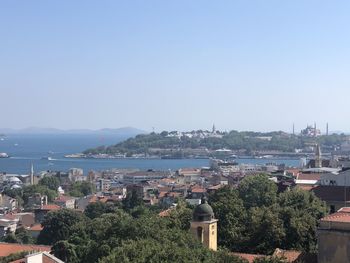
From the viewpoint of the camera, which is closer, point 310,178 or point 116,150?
point 310,178

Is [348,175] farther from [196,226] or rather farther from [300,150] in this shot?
[300,150]

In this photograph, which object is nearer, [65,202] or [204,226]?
[204,226]

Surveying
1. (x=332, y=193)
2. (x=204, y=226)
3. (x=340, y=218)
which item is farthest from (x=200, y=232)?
(x=332, y=193)

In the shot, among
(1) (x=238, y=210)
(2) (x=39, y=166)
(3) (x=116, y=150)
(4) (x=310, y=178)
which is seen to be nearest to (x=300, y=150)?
(3) (x=116, y=150)

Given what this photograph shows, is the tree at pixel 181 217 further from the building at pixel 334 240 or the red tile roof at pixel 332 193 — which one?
the building at pixel 334 240

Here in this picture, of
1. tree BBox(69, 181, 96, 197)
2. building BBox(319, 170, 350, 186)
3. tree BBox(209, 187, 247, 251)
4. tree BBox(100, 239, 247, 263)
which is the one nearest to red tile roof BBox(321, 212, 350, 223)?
tree BBox(100, 239, 247, 263)

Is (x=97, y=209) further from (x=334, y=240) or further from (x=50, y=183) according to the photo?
(x=50, y=183)
